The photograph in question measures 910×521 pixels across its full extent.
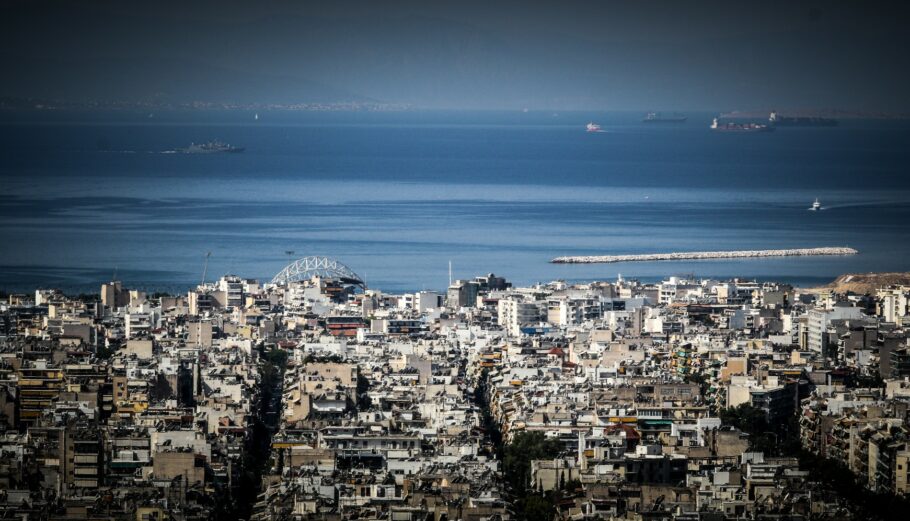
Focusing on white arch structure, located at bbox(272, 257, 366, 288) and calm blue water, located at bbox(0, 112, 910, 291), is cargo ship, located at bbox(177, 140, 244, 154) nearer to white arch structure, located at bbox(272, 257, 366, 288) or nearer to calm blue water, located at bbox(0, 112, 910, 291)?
calm blue water, located at bbox(0, 112, 910, 291)

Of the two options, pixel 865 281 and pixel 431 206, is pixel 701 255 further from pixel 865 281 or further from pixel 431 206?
pixel 431 206

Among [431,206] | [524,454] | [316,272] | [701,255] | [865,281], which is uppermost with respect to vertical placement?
[431,206]

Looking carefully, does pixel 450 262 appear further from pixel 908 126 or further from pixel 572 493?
pixel 908 126

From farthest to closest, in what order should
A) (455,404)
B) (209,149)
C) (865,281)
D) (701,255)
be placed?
(209,149) < (701,255) < (865,281) < (455,404)

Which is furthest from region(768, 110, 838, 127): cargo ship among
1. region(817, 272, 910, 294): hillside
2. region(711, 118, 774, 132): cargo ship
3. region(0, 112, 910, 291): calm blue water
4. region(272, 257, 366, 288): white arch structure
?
region(272, 257, 366, 288): white arch structure

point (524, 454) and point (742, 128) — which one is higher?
point (742, 128)

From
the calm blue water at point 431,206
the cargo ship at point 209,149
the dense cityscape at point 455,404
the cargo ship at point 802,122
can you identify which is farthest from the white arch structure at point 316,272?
the cargo ship at point 802,122

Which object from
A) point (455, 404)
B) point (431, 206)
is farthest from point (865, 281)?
point (431, 206)
